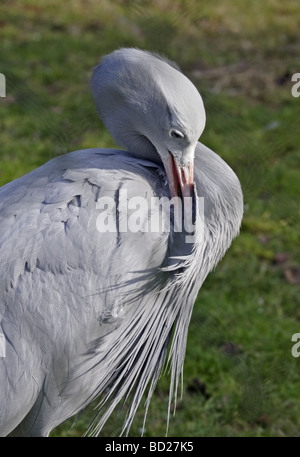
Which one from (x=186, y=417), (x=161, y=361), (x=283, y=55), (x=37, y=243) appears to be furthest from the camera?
(x=283, y=55)

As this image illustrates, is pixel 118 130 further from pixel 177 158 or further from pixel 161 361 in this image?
pixel 161 361

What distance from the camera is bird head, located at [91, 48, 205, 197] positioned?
2328 millimetres

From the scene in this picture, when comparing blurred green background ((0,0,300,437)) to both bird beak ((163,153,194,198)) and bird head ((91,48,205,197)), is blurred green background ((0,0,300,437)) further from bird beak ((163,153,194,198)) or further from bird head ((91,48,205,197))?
bird beak ((163,153,194,198))

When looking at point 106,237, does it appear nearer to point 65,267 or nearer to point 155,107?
point 65,267

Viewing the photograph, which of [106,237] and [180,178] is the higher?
[180,178]

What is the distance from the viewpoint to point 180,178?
2385 mm

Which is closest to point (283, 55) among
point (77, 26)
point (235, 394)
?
point (77, 26)

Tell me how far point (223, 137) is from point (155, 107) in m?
2.24

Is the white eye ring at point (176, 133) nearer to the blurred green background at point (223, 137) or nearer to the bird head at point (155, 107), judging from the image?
the bird head at point (155, 107)

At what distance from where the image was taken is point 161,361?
2.75m

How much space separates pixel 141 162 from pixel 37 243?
43 centimetres

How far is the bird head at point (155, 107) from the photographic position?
233 cm

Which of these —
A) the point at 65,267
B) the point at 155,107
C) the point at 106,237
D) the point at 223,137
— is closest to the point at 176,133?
the point at 155,107

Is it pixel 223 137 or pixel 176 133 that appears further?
pixel 223 137
